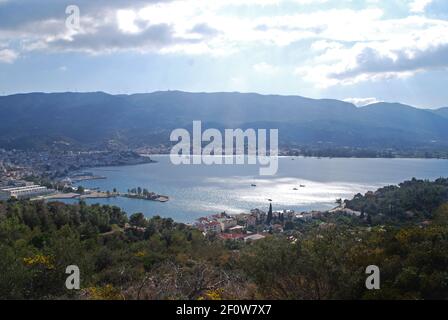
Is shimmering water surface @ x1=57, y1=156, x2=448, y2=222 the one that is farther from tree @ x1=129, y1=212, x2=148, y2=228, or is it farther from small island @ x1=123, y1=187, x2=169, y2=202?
tree @ x1=129, y1=212, x2=148, y2=228

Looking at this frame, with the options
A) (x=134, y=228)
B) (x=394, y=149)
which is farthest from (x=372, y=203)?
(x=394, y=149)

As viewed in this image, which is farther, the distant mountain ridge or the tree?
the distant mountain ridge

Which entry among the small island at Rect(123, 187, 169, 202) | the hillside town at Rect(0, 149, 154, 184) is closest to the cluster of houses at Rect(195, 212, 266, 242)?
the small island at Rect(123, 187, 169, 202)

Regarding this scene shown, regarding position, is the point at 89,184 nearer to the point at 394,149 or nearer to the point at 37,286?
the point at 37,286

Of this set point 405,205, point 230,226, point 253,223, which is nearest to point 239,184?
point 253,223

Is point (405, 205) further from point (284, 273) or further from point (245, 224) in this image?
point (284, 273)
